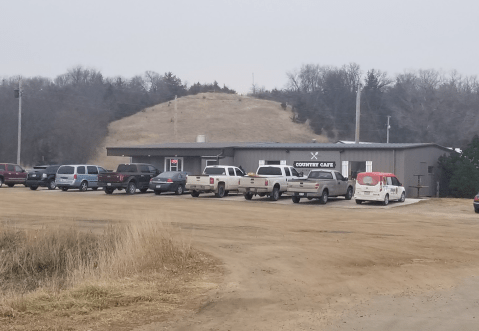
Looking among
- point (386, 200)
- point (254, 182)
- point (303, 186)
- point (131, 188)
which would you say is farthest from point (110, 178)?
point (386, 200)

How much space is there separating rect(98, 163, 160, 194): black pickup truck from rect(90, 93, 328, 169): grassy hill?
158 feet

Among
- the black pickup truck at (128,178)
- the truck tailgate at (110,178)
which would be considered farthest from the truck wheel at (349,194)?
the truck tailgate at (110,178)

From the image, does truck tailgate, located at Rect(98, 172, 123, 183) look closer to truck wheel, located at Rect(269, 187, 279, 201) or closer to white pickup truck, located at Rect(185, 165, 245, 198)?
white pickup truck, located at Rect(185, 165, 245, 198)

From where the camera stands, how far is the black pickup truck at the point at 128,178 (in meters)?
39.5

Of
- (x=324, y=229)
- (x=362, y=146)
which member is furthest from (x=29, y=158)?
(x=324, y=229)

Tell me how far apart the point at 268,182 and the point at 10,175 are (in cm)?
2120

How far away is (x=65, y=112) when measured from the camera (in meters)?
97.4

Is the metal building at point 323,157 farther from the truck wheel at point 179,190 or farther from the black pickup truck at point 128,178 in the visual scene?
the truck wheel at point 179,190

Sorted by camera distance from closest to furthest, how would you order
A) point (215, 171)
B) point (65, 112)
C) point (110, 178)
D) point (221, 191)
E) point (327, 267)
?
1. point (327, 267)
2. point (221, 191)
3. point (215, 171)
4. point (110, 178)
5. point (65, 112)

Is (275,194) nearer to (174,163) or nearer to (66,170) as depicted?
(66,170)

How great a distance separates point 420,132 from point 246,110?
3271 cm

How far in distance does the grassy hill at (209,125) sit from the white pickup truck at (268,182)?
5461 centimetres

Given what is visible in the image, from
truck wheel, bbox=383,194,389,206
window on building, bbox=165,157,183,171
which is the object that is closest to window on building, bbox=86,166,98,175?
window on building, bbox=165,157,183,171

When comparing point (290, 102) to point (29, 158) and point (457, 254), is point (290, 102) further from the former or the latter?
point (457, 254)
